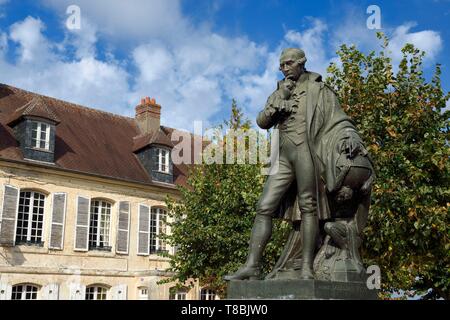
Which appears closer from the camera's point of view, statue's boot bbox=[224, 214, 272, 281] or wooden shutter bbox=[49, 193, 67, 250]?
statue's boot bbox=[224, 214, 272, 281]

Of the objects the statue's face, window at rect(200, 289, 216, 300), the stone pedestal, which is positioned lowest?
window at rect(200, 289, 216, 300)

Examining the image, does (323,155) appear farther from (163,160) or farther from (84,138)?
(163,160)

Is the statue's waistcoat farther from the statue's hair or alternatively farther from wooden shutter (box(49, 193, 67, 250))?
wooden shutter (box(49, 193, 67, 250))

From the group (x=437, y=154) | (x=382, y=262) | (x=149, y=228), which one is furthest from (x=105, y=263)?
(x=437, y=154)

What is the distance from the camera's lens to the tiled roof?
2150cm

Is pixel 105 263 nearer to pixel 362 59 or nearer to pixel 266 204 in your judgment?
pixel 362 59

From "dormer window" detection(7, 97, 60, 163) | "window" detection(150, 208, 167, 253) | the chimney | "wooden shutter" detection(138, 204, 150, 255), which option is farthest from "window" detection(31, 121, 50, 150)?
the chimney

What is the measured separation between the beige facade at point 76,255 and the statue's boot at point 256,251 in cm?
1633

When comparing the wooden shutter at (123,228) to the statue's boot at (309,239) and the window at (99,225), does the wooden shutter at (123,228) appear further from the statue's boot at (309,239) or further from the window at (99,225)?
the statue's boot at (309,239)

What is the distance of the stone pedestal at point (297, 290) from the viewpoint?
15.1ft

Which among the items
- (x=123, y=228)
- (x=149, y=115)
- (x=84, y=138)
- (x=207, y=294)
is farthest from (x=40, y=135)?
(x=207, y=294)

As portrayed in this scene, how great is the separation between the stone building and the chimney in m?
1.24

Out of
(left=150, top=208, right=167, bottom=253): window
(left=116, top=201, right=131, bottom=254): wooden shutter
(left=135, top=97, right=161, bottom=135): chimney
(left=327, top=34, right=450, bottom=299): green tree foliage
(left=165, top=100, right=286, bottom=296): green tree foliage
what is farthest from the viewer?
(left=135, top=97, right=161, bottom=135): chimney

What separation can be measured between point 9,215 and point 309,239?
16.7 metres
